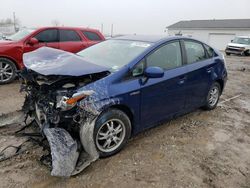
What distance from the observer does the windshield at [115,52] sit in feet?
12.3

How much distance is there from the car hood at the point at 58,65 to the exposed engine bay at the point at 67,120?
0.03 m

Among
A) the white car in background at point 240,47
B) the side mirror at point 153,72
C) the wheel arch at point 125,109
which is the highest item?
the side mirror at point 153,72

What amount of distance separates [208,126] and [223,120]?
1.89 ft

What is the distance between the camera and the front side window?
12.7 feet

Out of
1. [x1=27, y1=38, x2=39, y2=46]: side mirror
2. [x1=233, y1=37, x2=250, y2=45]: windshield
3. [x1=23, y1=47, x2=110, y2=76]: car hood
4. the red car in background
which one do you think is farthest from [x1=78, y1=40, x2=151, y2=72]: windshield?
[x1=233, y1=37, x2=250, y2=45]: windshield

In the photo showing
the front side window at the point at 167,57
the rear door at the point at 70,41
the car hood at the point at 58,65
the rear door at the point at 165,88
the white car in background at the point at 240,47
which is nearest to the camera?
the car hood at the point at 58,65

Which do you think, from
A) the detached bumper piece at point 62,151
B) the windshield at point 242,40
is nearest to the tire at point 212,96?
the detached bumper piece at point 62,151

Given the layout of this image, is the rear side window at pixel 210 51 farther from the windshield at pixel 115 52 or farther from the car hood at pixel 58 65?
the car hood at pixel 58 65

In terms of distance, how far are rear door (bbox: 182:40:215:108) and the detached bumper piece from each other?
237 centimetres

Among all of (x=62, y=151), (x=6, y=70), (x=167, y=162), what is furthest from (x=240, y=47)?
(x=62, y=151)

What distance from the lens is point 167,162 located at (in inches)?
135

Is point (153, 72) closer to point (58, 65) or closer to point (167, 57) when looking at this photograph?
point (167, 57)

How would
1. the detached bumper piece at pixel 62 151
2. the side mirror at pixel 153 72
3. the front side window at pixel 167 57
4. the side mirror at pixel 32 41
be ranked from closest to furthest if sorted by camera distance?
the detached bumper piece at pixel 62 151 → the side mirror at pixel 153 72 → the front side window at pixel 167 57 → the side mirror at pixel 32 41

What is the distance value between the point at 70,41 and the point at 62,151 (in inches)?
227
